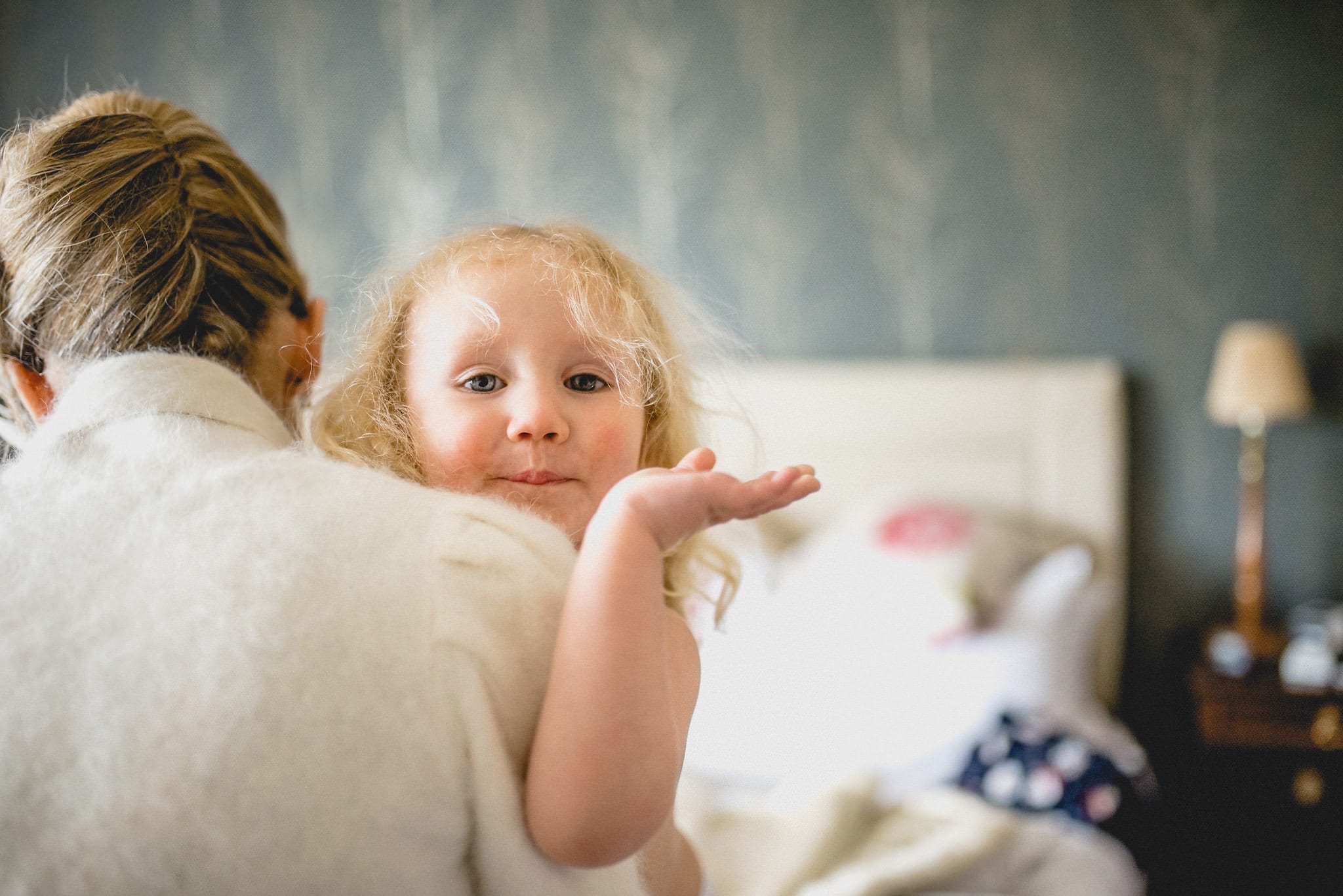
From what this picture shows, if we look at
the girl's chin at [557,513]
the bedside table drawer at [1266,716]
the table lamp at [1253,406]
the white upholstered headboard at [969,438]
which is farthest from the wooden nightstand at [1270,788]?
the girl's chin at [557,513]

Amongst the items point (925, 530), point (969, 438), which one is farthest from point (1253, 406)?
point (925, 530)

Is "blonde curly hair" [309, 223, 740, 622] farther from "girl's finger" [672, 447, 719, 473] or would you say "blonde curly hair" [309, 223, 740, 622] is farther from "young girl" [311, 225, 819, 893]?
"girl's finger" [672, 447, 719, 473]

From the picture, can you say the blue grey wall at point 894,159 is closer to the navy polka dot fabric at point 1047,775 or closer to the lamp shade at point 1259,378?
the lamp shade at point 1259,378

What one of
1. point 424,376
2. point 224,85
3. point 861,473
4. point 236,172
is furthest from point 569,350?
point 224,85

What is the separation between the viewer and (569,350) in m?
0.79

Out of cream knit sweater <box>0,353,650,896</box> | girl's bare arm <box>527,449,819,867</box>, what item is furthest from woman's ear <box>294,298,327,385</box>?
girl's bare arm <box>527,449,819,867</box>

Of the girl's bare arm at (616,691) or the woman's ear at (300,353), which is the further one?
the woman's ear at (300,353)

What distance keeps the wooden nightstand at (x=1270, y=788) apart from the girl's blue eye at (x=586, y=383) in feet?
7.08

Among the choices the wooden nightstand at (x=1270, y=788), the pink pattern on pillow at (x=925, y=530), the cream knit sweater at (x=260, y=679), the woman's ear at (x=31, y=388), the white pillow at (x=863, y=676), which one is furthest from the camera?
the pink pattern on pillow at (x=925, y=530)

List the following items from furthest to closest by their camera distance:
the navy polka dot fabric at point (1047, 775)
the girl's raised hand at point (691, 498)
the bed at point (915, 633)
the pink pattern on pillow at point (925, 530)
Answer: the pink pattern on pillow at point (925, 530)
the navy polka dot fabric at point (1047, 775)
the bed at point (915, 633)
the girl's raised hand at point (691, 498)

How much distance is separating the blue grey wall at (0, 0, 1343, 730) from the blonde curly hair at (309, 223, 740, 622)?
1539 mm

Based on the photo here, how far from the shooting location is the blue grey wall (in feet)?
8.72

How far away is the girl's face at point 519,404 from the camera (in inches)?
29.9

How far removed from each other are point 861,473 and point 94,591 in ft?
8.03
